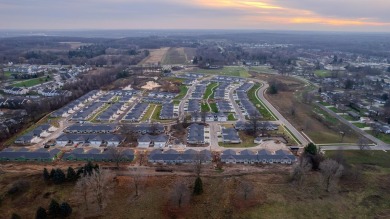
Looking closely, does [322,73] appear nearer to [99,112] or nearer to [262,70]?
[262,70]

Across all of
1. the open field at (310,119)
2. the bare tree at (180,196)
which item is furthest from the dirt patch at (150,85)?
the bare tree at (180,196)

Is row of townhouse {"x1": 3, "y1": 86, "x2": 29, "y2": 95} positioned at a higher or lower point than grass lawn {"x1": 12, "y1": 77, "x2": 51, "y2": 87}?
lower

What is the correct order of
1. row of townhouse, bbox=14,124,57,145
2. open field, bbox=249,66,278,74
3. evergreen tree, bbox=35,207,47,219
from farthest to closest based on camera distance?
open field, bbox=249,66,278,74 < row of townhouse, bbox=14,124,57,145 < evergreen tree, bbox=35,207,47,219

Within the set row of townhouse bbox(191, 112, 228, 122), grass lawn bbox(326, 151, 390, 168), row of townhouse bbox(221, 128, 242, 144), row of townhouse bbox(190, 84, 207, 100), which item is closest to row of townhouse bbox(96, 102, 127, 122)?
row of townhouse bbox(191, 112, 228, 122)

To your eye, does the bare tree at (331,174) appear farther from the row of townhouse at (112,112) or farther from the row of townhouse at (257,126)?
the row of townhouse at (112,112)

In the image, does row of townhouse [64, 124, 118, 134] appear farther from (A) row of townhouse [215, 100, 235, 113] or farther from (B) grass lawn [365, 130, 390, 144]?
(B) grass lawn [365, 130, 390, 144]
